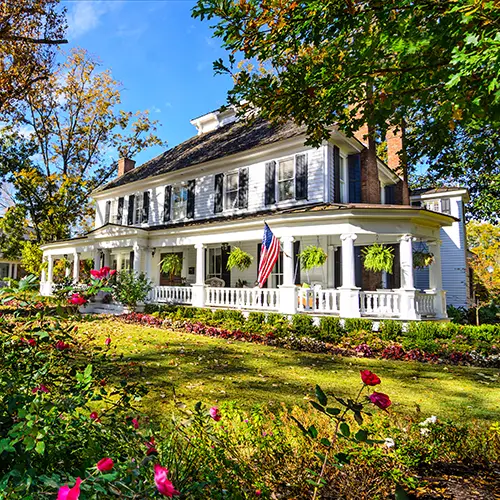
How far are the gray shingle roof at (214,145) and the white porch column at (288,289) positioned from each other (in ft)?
16.3

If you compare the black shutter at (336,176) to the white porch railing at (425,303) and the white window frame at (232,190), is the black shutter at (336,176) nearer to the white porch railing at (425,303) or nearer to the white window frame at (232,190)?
the white window frame at (232,190)

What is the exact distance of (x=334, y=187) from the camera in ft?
48.7

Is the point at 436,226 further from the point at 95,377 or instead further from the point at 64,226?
the point at 64,226

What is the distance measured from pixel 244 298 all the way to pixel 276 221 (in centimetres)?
359

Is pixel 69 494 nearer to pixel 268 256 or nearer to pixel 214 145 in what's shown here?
pixel 268 256

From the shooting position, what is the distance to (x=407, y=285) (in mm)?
11516

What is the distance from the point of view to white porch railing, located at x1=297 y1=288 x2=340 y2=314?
12.2m

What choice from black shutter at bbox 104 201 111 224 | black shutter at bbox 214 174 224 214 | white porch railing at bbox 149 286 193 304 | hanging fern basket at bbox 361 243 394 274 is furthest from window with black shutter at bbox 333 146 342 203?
black shutter at bbox 104 201 111 224

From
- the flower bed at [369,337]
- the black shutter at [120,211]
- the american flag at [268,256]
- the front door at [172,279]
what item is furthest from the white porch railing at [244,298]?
the black shutter at [120,211]

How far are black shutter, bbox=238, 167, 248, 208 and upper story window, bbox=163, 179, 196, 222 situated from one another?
3296mm

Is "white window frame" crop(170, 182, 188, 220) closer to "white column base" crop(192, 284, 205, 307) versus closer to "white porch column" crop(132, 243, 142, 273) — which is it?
"white porch column" crop(132, 243, 142, 273)

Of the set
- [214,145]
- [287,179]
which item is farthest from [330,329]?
[214,145]

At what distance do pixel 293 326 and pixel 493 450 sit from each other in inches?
341

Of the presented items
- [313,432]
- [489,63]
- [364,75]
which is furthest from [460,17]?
[313,432]
